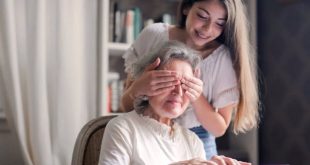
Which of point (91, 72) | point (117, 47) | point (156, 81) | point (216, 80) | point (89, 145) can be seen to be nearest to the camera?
point (156, 81)

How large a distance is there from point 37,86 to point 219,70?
95cm

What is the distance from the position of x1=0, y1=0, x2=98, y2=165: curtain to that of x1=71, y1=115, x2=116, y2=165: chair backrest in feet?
1.72

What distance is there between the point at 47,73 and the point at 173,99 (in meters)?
1.08

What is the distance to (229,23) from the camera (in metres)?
1.25

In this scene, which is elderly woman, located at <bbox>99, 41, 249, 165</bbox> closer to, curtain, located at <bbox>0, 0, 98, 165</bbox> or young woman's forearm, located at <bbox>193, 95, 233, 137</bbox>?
young woman's forearm, located at <bbox>193, 95, 233, 137</bbox>

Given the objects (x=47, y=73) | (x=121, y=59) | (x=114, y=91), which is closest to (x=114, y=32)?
(x=121, y=59)

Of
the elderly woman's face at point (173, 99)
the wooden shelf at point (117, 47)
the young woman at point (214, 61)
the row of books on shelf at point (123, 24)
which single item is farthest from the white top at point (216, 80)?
the row of books on shelf at point (123, 24)

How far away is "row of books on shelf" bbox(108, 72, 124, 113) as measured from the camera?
2346 mm

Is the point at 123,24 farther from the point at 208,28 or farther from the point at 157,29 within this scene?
the point at 208,28

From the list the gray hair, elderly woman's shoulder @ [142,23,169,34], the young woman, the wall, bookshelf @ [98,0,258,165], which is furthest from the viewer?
the wall

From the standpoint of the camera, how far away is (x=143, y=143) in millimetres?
1092

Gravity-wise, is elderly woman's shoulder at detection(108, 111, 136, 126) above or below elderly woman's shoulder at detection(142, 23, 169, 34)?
below

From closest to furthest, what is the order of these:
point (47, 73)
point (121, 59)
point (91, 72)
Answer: point (47, 73)
point (91, 72)
point (121, 59)

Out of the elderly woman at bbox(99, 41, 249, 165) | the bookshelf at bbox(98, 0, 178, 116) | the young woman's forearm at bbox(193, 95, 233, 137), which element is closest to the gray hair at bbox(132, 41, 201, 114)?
the elderly woman at bbox(99, 41, 249, 165)
